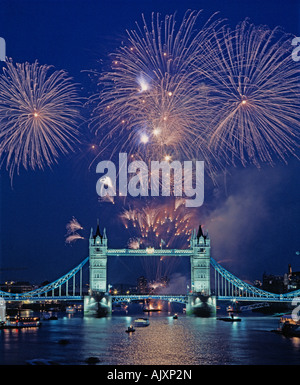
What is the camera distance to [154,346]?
6500cm

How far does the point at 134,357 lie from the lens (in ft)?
186

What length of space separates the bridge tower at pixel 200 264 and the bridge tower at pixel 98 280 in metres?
16.5

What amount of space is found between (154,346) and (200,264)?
5168cm

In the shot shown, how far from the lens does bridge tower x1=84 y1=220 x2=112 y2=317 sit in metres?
110

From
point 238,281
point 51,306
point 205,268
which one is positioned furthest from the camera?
point 51,306

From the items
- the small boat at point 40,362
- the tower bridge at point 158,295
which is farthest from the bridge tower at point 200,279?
the small boat at point 40,362

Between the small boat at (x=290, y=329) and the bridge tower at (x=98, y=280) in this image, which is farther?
the bridge tower at (x=98, y=280)

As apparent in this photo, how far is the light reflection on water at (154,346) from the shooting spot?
55.8 m

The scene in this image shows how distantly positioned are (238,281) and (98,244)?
3261cm

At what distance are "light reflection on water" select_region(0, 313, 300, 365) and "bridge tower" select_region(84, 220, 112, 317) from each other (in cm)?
2157

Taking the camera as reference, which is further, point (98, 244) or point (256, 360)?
point (98, 244)

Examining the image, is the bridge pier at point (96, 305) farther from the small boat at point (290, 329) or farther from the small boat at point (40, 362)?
the small boat at point (40, 362)
